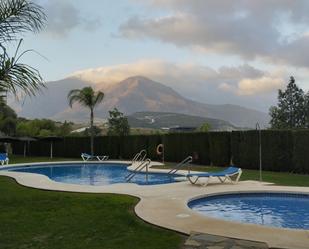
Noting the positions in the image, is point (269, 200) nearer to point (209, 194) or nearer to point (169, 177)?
point (209, 194)

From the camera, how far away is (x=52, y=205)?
9.27 m

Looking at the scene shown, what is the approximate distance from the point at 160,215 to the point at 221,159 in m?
15.0

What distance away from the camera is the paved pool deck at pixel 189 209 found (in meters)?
6.27

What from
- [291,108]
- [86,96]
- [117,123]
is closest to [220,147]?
[86,96]

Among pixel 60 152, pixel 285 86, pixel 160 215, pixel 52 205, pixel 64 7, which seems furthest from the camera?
pixel 285 86

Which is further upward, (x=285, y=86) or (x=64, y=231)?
(x=285, y=86)

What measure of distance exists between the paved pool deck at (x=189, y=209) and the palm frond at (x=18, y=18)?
3.96 metres

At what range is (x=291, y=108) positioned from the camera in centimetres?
5725

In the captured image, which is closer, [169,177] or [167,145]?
[169,177]

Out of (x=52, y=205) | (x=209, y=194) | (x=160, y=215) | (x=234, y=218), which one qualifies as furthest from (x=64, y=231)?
(x=209, y=194)

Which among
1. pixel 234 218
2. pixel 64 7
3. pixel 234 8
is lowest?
pixel 234 218

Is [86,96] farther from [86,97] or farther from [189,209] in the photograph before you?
[189,209]

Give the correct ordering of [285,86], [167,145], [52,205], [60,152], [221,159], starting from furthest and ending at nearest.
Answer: [285,86] < [60,152] < [167,145] < [221,159] < [52,205]

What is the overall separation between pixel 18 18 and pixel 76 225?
4.09m
